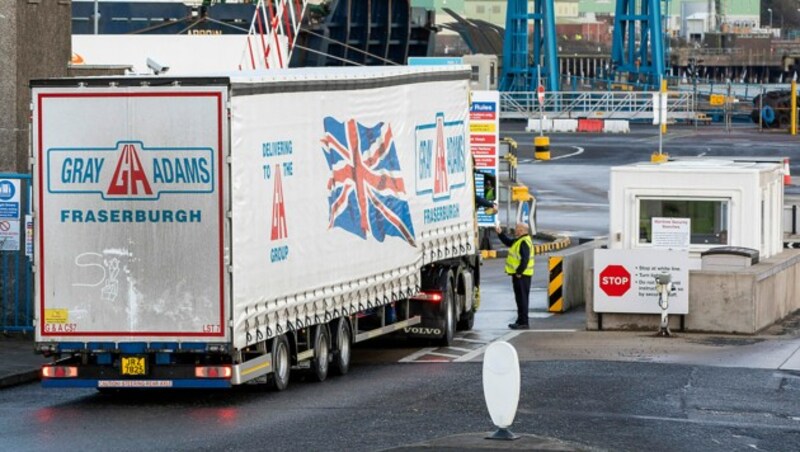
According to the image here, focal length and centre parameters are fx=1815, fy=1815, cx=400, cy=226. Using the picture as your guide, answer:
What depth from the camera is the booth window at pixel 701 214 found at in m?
26.9

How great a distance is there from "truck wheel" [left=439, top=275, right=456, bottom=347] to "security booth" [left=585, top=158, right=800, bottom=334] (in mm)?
2110

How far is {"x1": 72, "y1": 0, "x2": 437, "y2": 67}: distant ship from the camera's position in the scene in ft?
247

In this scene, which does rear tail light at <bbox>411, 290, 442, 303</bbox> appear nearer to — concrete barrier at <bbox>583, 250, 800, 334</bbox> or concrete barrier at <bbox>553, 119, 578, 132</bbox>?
concrete barrier at <bbox>583, 250, 800, 334</bbox>

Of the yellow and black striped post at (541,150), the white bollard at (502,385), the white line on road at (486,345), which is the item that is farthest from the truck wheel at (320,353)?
the yellow and black striped post at (541,150)

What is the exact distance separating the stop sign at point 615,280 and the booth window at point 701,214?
262 centimetres

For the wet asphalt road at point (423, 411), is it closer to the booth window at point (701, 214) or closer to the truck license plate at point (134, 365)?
the truck license plate at point (134, 365)

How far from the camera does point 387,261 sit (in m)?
21.7

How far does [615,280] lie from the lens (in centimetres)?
2461

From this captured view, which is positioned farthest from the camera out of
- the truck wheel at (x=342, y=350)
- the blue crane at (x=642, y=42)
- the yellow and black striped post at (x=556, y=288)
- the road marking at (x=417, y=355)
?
the blue crane at (x=642, y=42)

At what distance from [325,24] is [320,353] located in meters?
62.8

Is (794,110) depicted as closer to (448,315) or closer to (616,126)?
(616,126)

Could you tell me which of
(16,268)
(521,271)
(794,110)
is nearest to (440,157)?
(521,271)

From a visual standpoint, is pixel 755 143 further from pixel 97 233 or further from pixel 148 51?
pixel 97 233

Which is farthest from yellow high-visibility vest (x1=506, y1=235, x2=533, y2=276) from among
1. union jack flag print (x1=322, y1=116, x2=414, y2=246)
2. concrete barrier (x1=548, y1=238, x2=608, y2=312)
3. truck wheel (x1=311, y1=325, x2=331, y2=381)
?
truck wheel (x1=311, y1=325, x2=331, y2=381)
